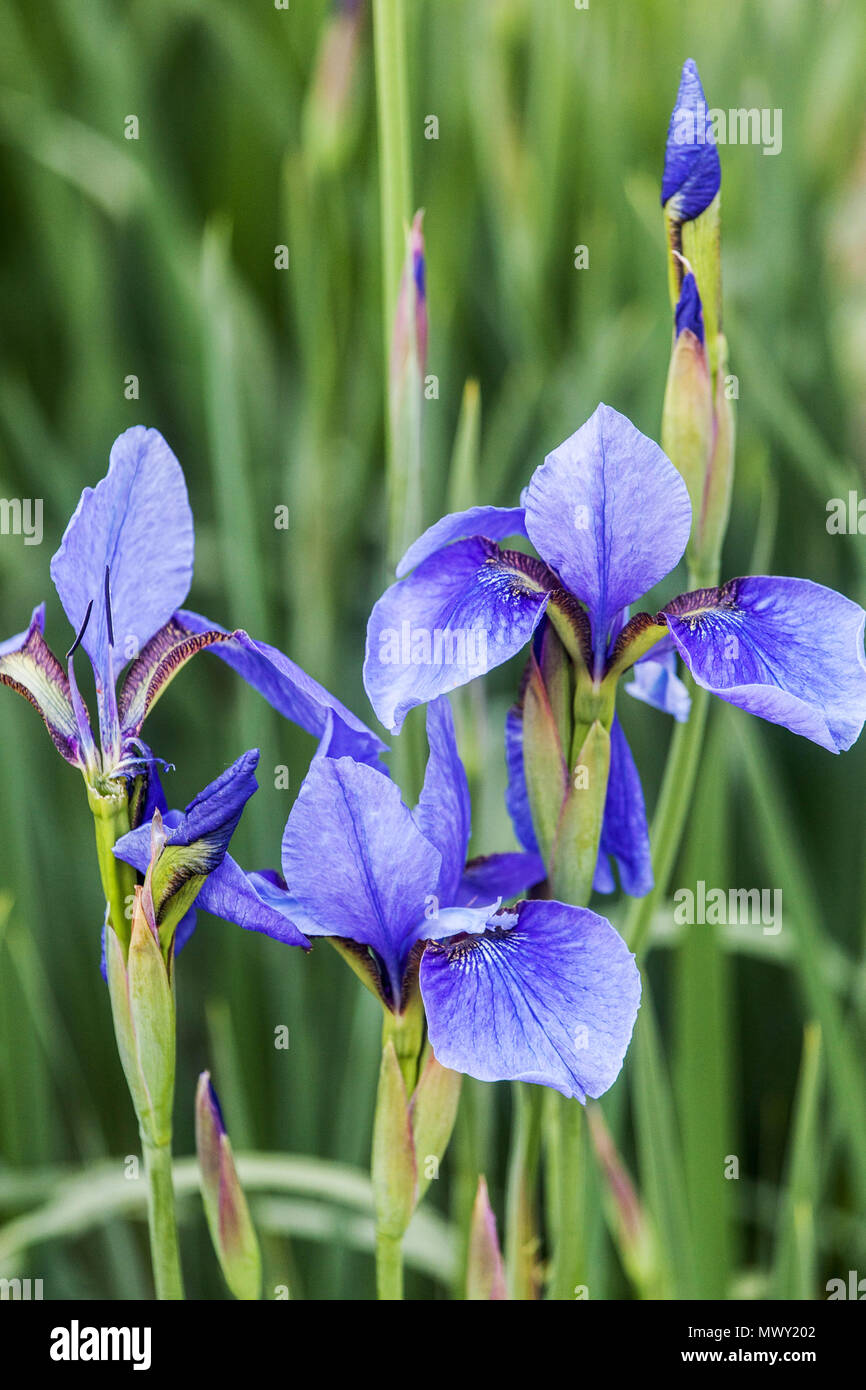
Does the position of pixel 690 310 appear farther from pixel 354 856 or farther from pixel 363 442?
pixel 363 442

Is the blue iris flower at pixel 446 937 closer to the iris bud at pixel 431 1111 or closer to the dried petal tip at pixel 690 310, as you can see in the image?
the iris bud at pixel 431 1111

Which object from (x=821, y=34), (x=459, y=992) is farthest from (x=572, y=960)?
(x=821, y=34)

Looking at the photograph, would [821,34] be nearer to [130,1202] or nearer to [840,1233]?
[840,1233]

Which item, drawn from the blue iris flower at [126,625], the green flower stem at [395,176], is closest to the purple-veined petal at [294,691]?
the blue iris flower at [126,625]

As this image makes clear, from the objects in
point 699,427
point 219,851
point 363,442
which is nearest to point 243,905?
point 219,851

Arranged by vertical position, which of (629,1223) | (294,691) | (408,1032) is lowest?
(629,1223)

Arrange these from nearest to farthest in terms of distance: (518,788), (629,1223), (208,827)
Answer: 1. (208,827)
2. (518,788)
3. (629,1223)
